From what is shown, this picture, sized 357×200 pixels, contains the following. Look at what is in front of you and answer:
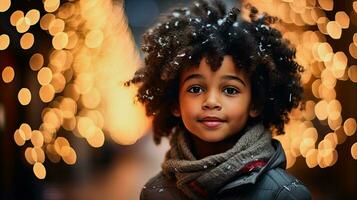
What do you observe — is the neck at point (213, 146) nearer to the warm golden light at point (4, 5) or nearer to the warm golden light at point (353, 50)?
the warm golden light at point (4, 5)

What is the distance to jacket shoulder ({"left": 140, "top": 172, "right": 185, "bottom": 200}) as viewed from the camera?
292 cm

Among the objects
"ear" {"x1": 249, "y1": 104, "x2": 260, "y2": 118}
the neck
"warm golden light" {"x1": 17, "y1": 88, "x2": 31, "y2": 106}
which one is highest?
"warm golden light" {"x1": 17, "y1": 88, "x2": 31, "y2": 106}

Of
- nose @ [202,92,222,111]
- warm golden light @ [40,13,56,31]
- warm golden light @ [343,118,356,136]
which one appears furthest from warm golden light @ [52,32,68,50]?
nose @ [202,92,222,111]

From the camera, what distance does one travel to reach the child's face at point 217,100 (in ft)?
9.25

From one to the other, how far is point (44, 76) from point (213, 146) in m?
3.73

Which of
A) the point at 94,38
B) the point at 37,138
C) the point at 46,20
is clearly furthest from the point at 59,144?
the point at 46,20

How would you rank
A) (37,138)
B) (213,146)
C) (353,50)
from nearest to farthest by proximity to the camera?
(213,146) < (353,50) < (37,138)

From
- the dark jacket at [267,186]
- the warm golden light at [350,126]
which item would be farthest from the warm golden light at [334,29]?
the dark jacket at [267,186]

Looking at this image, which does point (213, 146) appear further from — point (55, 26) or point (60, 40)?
point (60, 40)

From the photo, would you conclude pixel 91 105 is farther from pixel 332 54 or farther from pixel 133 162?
pixel 332 54

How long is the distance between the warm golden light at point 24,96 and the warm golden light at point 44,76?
540 mm

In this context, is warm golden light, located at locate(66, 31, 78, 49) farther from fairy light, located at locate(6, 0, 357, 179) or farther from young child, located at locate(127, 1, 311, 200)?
young child, located at locate(127, 1, 311, 200)

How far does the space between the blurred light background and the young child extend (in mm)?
446

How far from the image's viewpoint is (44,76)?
6.36m
